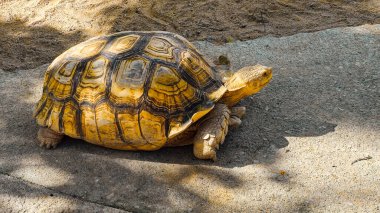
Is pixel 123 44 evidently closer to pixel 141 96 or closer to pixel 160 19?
pixel 141 96

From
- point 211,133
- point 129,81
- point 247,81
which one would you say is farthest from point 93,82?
point 247,81

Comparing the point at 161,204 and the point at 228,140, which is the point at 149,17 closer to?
the point at 228,140

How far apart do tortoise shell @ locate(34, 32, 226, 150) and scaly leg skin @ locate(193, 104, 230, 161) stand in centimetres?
13

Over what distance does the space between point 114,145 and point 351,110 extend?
7.45 ft

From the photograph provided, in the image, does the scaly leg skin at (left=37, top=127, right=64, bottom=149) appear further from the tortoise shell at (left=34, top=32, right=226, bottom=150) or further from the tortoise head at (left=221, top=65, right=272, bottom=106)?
the tortoise head at (left=221, top=65, right=272, bottom=106)

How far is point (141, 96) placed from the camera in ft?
12.7

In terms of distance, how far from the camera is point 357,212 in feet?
11.3

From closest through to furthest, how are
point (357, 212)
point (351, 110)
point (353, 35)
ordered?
point (357, 212) → point (351, 110) → point (353, 35)

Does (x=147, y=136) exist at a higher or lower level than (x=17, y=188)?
higher

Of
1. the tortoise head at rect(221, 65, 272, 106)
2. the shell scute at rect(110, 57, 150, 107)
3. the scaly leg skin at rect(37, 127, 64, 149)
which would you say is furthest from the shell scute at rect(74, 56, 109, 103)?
the tortoise head at rect(221, 65, 272, 106)

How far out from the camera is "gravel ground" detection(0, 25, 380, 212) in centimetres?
360

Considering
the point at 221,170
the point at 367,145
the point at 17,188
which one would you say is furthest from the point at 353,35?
the point at 17,188

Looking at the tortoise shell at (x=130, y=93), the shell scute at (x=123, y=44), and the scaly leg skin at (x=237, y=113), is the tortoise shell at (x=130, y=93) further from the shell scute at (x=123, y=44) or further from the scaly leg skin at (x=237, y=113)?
the scaly leg skin at (x=237, y=113)

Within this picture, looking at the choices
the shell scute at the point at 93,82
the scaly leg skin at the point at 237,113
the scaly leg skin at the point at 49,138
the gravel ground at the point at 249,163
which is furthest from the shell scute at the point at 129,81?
the scaly leg skin at the point at 237,113
